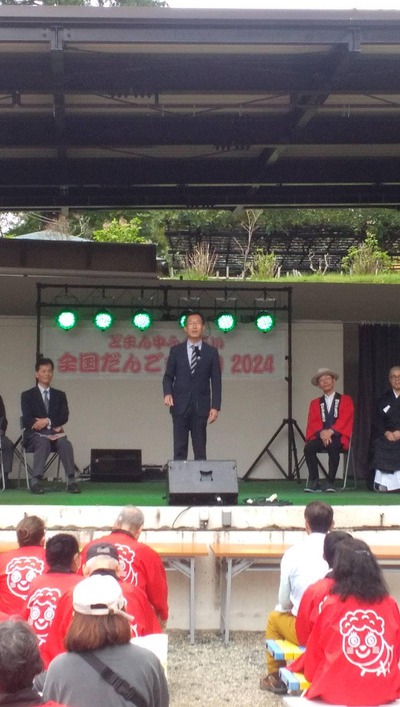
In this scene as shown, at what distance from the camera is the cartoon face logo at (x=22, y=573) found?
12.8 ft

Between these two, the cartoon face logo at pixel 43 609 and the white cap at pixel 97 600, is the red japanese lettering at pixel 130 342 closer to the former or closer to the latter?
the cartoon face logo at pixel 43 609

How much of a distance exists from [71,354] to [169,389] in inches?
95.1

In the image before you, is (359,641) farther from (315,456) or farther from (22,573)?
(315,456)

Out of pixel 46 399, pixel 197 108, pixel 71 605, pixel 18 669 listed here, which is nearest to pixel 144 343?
pixel 46 399

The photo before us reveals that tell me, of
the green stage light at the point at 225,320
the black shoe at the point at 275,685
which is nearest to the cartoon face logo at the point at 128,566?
the black shoe at the point at 275,685

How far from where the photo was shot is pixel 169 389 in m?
6.96

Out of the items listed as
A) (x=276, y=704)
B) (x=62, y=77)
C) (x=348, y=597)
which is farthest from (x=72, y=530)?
(x=348, y=597)

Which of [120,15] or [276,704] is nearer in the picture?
[276,704]

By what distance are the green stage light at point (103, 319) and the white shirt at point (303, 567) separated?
490cm

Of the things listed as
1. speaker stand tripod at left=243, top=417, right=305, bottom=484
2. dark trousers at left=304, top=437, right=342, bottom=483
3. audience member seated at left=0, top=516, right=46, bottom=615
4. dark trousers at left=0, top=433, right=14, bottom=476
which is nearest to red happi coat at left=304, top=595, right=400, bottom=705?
audience member seated at left=0, top=516, right=46, bottom=615

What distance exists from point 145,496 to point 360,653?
3.73m

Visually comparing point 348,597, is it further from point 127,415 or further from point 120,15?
point 127,415

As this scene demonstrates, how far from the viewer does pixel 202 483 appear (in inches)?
250

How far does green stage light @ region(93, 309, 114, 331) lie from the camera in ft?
→ 29.3
